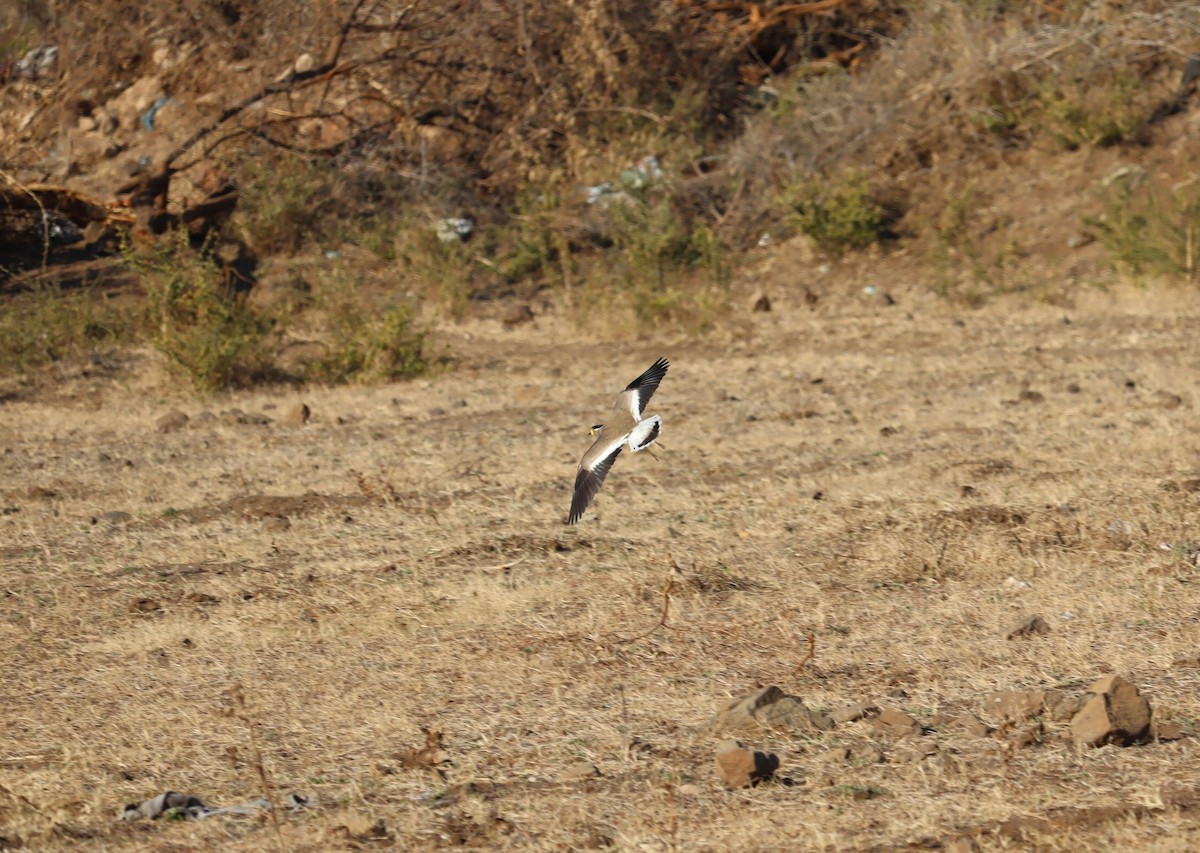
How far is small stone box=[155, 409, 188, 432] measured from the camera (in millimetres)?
8164

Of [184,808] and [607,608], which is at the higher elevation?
[184,808]

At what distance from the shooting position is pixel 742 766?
3424 mm

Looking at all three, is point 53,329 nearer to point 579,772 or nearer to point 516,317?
point 516,317

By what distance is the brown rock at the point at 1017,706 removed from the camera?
12.3 ft

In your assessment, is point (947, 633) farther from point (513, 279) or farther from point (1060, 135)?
point (1060, 135)

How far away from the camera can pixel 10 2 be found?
1445cm

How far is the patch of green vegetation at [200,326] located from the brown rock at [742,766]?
20.1ft

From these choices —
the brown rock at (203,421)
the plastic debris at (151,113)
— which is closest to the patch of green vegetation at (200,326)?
the brown rock at (203,421)

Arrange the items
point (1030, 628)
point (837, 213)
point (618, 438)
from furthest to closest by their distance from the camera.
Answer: point (837, 213), point (618, 438), point (1030, 628)

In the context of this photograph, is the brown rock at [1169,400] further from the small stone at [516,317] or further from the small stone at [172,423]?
the small stone at [172,423]

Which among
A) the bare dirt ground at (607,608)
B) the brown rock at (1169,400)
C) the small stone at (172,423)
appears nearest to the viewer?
the bare dirt ground at (607,608)

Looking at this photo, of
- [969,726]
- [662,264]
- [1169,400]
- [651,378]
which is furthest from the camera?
[662,264]

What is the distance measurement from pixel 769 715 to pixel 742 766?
1.17ft

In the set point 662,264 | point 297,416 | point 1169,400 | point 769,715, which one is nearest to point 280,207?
point 662,264
